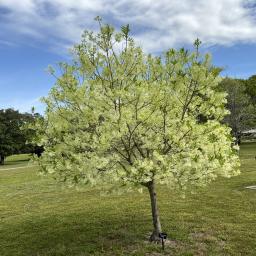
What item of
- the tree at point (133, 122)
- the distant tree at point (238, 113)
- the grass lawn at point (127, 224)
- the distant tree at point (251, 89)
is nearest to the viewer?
the tree at point (133, 122)

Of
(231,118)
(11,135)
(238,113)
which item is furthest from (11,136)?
(238,113)

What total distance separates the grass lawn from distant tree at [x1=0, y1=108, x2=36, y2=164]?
52.4m

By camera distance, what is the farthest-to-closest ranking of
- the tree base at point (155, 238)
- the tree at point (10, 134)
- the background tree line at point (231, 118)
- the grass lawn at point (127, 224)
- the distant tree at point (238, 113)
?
the tree at point (10, 134) → the background tree line at point (231, 118) → the distant tree at point (238, 113) → the tree base at point (155, 238) → the grass lawn at point (127, 224)

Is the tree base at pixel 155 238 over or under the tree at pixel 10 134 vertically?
under

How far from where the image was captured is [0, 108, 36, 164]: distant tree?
75188 mm

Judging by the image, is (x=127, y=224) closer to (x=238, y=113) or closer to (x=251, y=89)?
(x=238, y=113)

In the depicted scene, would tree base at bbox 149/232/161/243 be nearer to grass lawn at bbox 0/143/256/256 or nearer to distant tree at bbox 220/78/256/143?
grass lawn at bbox 0/143/256/256

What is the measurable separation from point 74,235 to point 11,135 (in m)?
68.8

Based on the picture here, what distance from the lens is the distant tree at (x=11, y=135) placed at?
247 feet

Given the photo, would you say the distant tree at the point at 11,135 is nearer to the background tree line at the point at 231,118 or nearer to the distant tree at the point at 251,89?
the background tree line at the point at 231,118

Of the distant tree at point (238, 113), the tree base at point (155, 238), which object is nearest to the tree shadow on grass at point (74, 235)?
the tree base at point (155, 238)

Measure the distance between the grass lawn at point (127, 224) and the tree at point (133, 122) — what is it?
2567mm

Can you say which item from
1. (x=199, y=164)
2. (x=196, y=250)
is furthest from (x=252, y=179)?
(x=199, y=164)

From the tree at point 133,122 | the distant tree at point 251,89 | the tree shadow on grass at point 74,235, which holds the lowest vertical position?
the tree shadow on grass at point 74,235
